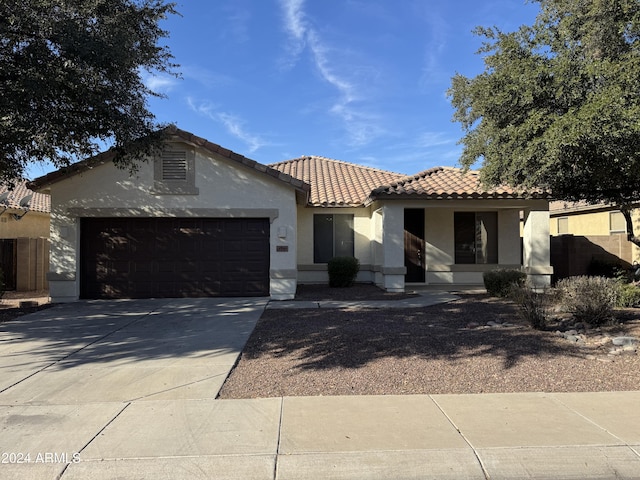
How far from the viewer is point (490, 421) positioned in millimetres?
4746

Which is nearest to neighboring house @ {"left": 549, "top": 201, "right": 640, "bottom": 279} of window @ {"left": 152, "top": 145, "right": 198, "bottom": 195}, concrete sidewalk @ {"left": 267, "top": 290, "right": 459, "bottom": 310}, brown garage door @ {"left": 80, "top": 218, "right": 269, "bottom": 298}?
concrete sidewalk @ {"left": 267, "top": 290, "right": 459, "bottom": 310}

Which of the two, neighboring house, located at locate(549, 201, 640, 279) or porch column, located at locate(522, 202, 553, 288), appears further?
neighboring house, located at locate(549, 201, 640, 279)

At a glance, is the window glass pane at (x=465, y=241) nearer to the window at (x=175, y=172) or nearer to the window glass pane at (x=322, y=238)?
the window glass pane at (x=322, y=238)

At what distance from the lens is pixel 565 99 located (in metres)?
7.90

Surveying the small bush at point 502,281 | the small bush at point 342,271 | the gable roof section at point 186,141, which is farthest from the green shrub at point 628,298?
the gable roof section at point 186,141

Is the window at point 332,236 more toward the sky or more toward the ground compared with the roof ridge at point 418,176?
more toward the ground

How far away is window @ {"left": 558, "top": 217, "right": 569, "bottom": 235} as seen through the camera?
24.1 m

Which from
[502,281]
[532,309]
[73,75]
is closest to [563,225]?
[502,281]

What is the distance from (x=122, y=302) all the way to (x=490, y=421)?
421 inches

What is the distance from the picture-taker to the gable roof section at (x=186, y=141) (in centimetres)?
1272

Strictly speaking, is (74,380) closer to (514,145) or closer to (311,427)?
(311,427)

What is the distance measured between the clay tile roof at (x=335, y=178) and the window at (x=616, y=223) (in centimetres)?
927

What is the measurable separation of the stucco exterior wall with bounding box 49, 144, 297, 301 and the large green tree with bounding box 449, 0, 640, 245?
19.5 feet

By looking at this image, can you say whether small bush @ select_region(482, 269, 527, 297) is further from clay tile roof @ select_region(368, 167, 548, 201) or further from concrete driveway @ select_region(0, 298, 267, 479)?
concrete driveway @ select_region(0, 298, 267, 479)
